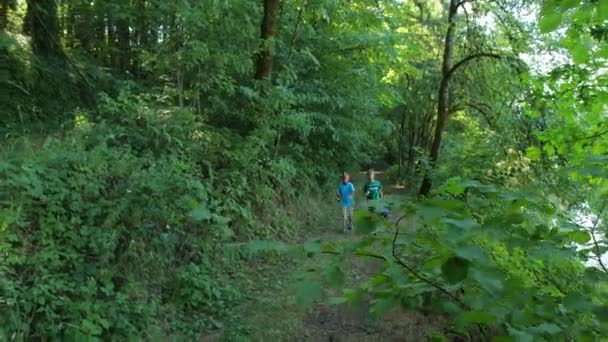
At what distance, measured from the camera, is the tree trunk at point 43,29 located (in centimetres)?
816

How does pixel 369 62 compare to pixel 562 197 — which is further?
pixel 369 62

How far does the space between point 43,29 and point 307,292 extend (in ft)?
28.4

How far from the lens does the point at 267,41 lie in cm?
874

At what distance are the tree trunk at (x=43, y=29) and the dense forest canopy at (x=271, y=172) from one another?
0.05m

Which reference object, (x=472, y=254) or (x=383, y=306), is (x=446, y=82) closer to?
(x=383, y=306)

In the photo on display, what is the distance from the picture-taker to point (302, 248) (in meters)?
1.74

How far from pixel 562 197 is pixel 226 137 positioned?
240 inches

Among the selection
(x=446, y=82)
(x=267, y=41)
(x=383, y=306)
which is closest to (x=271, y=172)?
(x=267, y=41)

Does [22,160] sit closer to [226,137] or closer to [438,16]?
[226,137]

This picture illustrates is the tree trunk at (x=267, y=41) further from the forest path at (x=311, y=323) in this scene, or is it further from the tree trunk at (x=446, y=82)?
the tree trunk at (x=446, y=82)

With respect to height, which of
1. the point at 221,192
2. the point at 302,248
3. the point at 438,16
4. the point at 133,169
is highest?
the point at 438,16

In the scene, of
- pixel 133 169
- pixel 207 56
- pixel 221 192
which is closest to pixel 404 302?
pixel 133 169

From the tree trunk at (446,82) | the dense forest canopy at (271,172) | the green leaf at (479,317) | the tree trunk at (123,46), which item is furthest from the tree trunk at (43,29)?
the tree trunk at (446,82)

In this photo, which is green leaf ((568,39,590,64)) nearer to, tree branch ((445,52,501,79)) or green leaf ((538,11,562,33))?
green leaf ((538,11,562,33))
